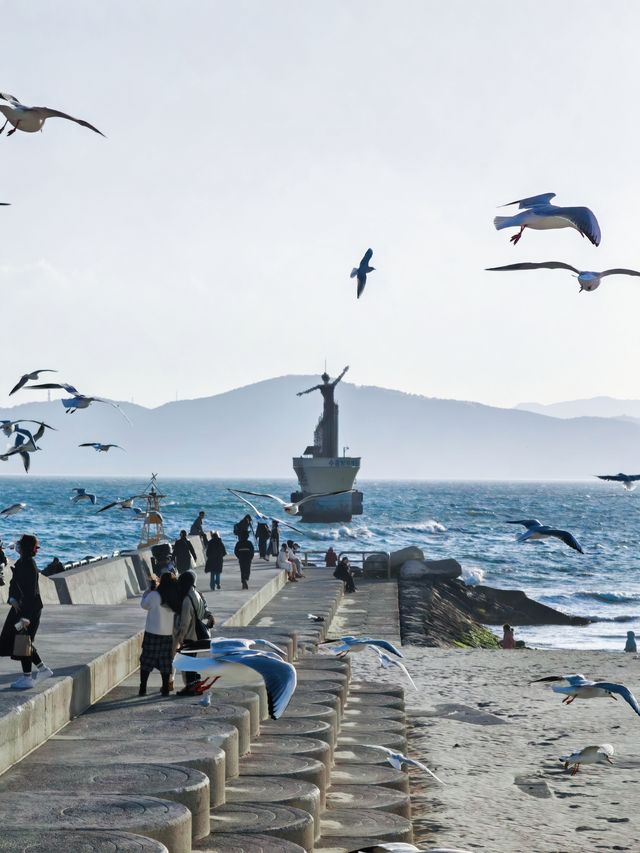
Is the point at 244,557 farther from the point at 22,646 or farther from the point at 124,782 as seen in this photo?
the point at 124,782

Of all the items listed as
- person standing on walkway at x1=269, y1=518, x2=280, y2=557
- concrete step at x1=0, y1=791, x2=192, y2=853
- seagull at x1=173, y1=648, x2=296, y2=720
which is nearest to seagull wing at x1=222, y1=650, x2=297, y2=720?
seagull at x1=173, y1=648, x2=296, y2=720

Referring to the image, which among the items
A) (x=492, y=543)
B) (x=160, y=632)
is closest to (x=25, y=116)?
(x=160, y=632)

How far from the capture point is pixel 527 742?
1457cm

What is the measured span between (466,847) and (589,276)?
4.62 m

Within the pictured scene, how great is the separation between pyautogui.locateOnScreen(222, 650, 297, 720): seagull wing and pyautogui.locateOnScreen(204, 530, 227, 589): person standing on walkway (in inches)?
528

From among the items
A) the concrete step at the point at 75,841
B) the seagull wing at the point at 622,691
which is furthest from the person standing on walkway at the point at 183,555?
the concrete step at the point at 75,841

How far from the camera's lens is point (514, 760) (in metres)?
13.4

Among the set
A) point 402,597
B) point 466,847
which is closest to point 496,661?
point 402,597

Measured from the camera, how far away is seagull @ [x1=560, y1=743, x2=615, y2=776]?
11.3 m

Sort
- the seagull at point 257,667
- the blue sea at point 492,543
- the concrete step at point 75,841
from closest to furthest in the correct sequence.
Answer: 1. the concrete step at point 75,841
2. the seagull at point 257,667
3. the blue sea at point 492,543

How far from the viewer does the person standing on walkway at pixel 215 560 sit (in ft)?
72.1

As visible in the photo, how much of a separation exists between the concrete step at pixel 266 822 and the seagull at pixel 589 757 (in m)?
4.16

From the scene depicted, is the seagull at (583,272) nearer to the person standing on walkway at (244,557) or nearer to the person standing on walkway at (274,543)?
the person standing on walkway at (244,557)

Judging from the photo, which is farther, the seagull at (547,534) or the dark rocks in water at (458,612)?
the dark rocks in water at (458,612)
